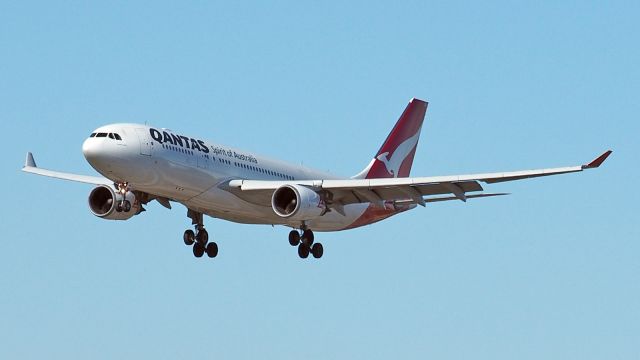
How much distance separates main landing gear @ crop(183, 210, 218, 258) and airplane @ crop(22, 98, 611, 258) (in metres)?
0.04

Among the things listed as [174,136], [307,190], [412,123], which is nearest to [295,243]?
[307,190]

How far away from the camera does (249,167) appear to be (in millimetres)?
55156

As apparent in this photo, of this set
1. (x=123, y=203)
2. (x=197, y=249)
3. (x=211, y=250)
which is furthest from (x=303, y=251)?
(x=123, y=203)

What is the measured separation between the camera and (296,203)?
2096 inches

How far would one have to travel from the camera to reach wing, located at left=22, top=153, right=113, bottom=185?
57.4 meters

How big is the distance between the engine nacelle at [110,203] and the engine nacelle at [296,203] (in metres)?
5.39

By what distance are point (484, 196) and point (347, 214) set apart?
6.46m

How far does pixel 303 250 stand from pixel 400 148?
1099cm

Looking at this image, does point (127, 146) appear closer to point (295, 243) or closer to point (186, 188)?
point (186, 188)

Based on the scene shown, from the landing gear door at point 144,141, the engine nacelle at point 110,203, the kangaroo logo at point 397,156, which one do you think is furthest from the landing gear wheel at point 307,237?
the kangaroo logo at point 397,156

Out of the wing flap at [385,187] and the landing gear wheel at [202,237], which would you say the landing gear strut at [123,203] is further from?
the landing gear wheel at [202,237]

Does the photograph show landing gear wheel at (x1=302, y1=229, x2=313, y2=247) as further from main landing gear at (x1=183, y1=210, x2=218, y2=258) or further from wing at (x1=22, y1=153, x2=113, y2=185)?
wing at (x1=22, y1=153, x2=113, y2=185)

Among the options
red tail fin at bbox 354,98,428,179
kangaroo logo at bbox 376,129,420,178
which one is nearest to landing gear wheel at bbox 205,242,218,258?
red tail fin at bbox 354,98,428,179

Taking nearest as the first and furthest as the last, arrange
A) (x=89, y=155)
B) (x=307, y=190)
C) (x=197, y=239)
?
(x=89, y=155), (x=307, y=190), (x=197, y=239)
